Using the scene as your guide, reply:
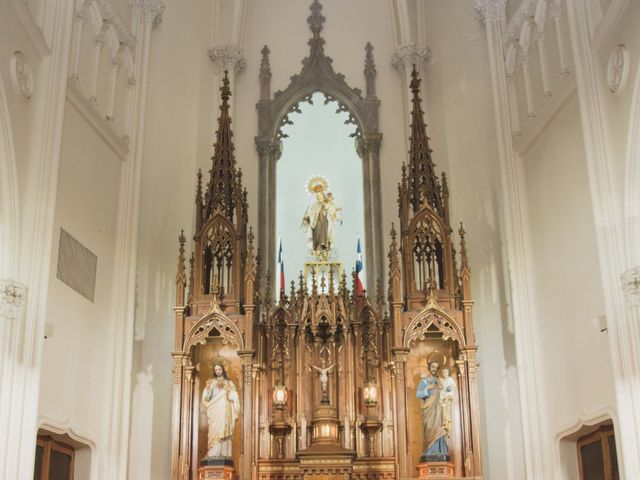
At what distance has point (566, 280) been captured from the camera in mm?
12320

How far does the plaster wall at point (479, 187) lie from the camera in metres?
13.8

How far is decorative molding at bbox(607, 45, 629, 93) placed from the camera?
10930 millimetres

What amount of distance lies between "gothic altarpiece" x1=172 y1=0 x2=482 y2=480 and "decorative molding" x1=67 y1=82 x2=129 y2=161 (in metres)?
1.55

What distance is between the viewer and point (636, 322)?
10.4 metres

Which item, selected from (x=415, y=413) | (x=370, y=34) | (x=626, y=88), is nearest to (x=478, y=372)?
(x=415, y=413)

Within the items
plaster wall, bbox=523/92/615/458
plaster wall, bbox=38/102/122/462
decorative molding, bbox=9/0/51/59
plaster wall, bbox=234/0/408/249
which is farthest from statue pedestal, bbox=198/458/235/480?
decorative molding, bbox=9/0/51/59

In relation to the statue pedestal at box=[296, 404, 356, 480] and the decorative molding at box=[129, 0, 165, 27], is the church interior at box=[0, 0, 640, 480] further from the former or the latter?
the decorative molding at box=[129, 0, 165, 27]

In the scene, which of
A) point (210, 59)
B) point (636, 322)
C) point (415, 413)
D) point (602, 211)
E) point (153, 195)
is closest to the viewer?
point (636, 322)

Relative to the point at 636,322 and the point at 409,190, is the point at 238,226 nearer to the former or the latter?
the point at 409,190

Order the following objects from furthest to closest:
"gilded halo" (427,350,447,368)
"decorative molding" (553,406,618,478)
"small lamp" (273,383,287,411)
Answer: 1. "gilded halo" (427,350,447,368)
2. "small lamp" (273,383,287,411)
3. "decorative molding" (553,406,618,478)

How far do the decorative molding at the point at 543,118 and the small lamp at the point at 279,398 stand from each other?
530 centimetres

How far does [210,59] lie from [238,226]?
Result: 4.80 metres

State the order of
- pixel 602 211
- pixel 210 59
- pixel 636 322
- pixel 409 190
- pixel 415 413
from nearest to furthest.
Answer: pixel 636 322
pixel 602 211
pixel 415 413
pixel 409 190
pixel 210 59

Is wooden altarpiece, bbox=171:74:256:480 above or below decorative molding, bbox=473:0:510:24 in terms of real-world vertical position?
below
